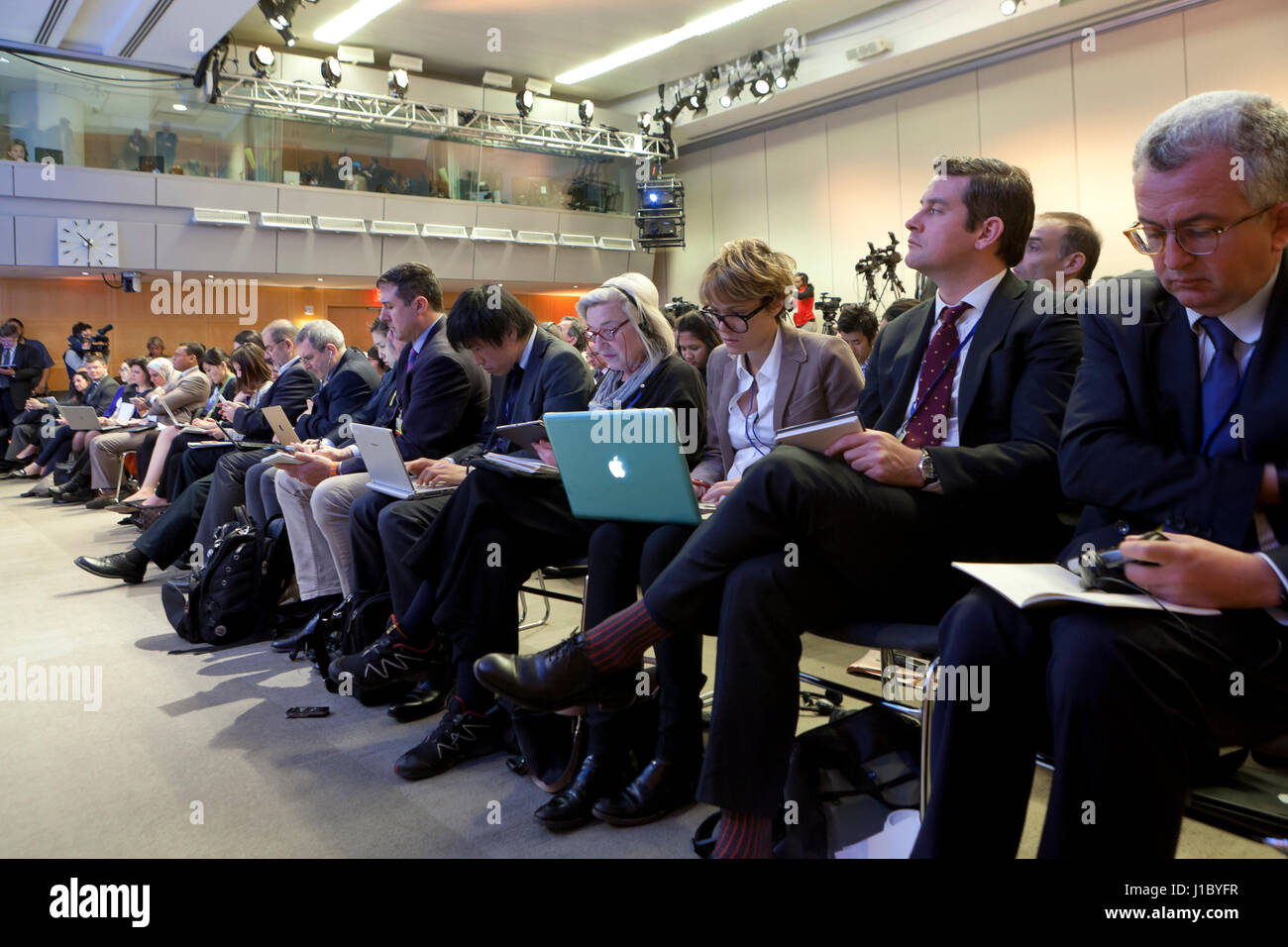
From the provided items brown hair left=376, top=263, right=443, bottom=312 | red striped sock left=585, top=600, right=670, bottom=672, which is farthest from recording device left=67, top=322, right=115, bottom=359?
red striped sock left=585, top=600, right=670, bottom=672

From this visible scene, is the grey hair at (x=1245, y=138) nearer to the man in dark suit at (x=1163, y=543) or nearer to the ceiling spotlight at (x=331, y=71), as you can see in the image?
the man in dark suit at (x=1163, y=543)

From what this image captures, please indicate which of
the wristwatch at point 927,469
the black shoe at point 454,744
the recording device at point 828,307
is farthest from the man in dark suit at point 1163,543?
the recording device at point 828,307

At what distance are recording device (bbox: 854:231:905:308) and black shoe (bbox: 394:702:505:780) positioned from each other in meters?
8.71

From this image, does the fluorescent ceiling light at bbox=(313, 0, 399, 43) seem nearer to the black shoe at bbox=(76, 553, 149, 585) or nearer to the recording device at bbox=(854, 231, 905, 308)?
the recording device at bbox=(854, 231, 905, 308)

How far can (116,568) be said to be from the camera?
4.49m

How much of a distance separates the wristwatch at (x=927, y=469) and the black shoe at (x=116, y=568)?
160 inches

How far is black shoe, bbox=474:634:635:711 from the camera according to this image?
5.71 ft

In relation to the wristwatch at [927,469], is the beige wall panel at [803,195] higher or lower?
higher

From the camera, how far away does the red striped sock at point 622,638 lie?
172cm

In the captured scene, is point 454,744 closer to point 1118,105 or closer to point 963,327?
point 963,327

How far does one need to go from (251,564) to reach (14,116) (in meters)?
9.12
